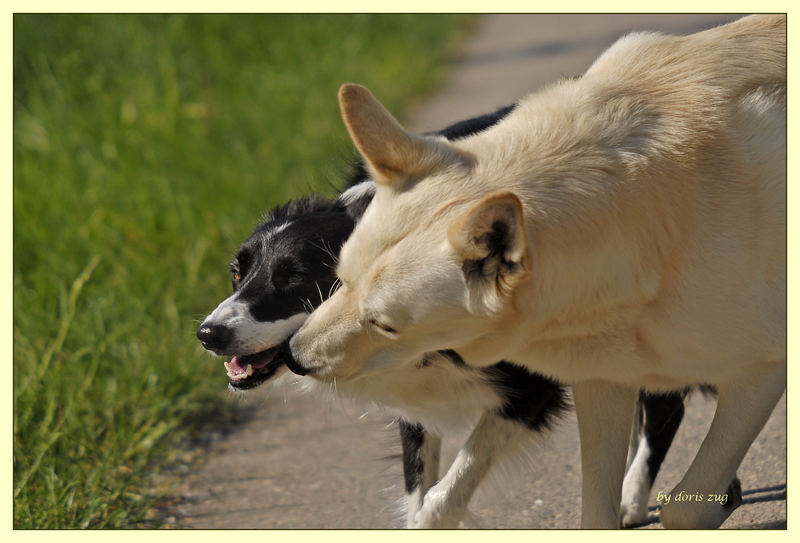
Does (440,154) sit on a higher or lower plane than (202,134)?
higher

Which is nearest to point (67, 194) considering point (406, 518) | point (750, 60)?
point (406, 518)

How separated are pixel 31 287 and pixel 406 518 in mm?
2864

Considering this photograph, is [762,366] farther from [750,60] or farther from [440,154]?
[440,154]

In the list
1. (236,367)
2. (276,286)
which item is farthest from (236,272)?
(236,367)

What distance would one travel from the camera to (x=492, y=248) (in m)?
2.56

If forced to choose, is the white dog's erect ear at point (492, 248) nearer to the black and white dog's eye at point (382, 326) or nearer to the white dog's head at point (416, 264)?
the white dog's head at point (416, 264)

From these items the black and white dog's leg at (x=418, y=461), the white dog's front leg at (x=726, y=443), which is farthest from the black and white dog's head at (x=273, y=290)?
the white dog's front leg at (x=726, y=443)

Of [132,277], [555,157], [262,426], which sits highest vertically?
[555,157]

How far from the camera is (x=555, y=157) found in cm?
278

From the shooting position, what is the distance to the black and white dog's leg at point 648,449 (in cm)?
371

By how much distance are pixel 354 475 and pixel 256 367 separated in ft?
3.84

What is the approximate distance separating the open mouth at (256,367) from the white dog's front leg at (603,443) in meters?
0.94

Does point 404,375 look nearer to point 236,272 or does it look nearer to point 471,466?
point 471,466

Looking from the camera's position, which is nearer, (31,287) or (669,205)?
(669,205)
